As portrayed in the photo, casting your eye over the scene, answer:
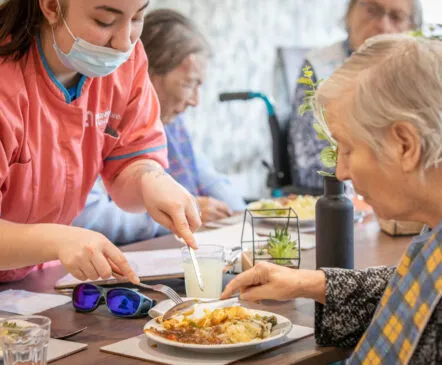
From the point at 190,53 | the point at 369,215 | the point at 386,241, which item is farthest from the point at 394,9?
the point at 386,241

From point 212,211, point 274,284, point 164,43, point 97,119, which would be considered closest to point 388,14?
point 164,43

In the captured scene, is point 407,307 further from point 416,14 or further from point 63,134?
point 416,14

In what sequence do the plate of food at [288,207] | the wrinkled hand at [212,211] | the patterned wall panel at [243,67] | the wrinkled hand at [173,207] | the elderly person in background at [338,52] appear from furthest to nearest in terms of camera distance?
1. the patterned wall panel at [243,67]
2. the elderly person in background at [338,52]
3. the wrinkled hand at [212,211]
4. the plate of food at [288,207]
5. the wrinkled hand at [173,207]

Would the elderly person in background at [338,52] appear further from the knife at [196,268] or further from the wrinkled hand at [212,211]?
the knife at [196,268]

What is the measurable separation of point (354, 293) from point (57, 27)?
2.80 feet

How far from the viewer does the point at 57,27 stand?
174 centimetres

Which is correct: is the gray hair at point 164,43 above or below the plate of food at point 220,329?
above

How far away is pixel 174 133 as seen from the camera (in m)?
3.33

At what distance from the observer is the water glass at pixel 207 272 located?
170 centimetres

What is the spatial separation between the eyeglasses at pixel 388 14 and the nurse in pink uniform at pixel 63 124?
1729 millimetres

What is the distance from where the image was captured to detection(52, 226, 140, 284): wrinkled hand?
1.45 metres

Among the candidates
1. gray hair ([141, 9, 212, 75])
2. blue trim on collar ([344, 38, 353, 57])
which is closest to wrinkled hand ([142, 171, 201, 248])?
gray hair ([141, 9, 212, 75])

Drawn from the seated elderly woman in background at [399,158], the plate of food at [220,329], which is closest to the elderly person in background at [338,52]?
the plate of food at [220,329]

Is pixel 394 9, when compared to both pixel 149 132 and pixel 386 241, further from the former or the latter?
pixel 149 132
